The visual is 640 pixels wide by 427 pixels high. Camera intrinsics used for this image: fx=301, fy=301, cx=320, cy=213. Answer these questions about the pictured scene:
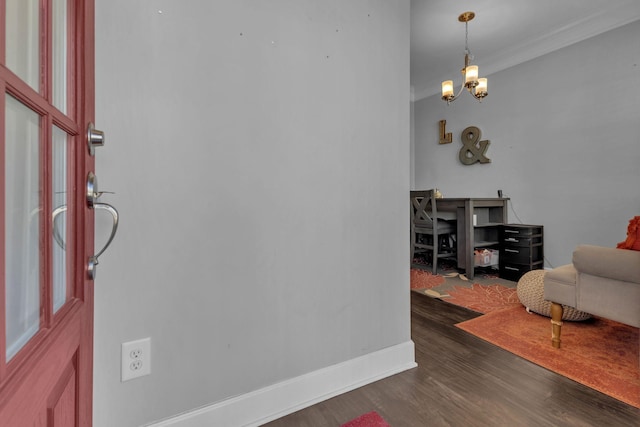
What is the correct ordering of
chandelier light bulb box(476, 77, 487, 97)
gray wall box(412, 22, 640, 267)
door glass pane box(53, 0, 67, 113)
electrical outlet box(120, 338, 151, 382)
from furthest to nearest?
chandelier light bulb box(476, 77, 487, 97)
gray wall box(412, 22, 640, 267)
electrical outlet box(120, 338, 151, 382)
door glass pane box(53, 0, 67, 113)

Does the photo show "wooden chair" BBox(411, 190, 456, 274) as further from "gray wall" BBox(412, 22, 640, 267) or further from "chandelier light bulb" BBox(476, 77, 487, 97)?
"chandelier light bulb" BBox(476, 77, 487, 97)

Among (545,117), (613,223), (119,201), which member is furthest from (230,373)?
(545,117)

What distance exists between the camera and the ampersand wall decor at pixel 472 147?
4246 mm

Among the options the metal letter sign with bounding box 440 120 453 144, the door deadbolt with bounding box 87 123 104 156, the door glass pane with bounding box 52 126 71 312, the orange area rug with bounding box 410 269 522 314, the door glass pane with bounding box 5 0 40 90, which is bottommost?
the orange area rug with bounding box 410 269 522 314

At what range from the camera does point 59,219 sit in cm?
59

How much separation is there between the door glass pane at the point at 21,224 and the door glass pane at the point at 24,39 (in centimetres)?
5

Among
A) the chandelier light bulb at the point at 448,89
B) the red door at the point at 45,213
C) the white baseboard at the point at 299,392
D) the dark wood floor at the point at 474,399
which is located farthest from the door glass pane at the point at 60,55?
the chandelier light bulb at the point at 448,89

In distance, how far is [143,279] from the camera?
0.98 m

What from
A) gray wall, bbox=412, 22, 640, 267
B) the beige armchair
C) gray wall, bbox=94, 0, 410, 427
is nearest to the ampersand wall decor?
gray wall, bbox=412, 22, 640, 267

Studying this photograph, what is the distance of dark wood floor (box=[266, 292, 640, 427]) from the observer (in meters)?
1.19

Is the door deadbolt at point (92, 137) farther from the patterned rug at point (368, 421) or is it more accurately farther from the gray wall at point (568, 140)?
the gray wall at point (568, 140)

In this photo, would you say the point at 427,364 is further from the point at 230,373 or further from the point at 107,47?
the point at 107,47

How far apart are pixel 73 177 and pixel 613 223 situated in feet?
14.0

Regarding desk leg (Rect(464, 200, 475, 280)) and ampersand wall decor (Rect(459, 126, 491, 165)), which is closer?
desk leg (Rect(464, 200, 475, 280))
